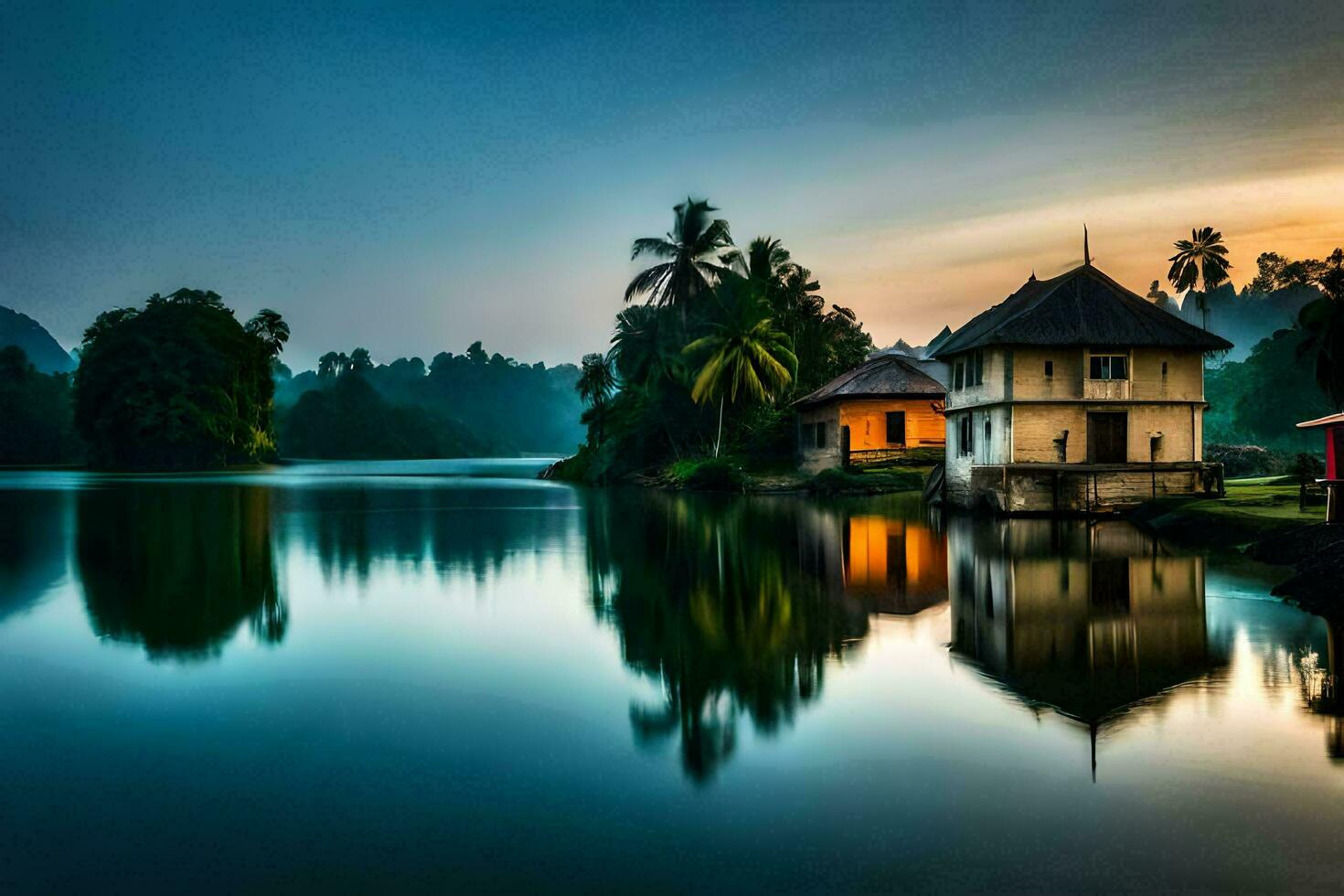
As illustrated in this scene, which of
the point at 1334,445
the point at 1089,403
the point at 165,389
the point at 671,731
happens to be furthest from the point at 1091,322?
the point at 165,389

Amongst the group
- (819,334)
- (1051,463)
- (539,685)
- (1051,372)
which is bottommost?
(539,685)

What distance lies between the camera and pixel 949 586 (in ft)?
49.2

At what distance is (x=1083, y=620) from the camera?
1196 cm

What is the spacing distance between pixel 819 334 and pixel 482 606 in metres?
48.7

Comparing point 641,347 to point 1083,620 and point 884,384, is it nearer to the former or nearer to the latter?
point 884,384

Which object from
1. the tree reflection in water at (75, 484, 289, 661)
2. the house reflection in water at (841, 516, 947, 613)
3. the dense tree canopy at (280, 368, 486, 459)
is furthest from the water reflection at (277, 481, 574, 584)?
the dense tree canopy at (280, 368, 486, 459)

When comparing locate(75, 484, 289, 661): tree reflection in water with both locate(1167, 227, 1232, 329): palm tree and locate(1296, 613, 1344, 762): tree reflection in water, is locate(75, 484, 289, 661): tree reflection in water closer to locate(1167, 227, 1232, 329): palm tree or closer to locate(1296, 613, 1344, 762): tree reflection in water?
locate(1296, 613, 1344, 762): tree reflection in water

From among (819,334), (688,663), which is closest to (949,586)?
(688,663)

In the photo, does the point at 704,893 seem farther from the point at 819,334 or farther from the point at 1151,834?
the point at 819,334

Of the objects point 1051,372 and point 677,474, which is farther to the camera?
point 677,474

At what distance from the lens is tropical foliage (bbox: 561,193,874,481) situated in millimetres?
51250

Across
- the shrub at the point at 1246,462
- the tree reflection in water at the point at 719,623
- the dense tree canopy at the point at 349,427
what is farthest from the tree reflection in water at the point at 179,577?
the dense tree canopy at the point at 349,427

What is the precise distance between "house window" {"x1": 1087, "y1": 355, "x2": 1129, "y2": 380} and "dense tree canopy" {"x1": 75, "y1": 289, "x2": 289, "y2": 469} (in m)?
72.0

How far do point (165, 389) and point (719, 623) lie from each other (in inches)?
3180
